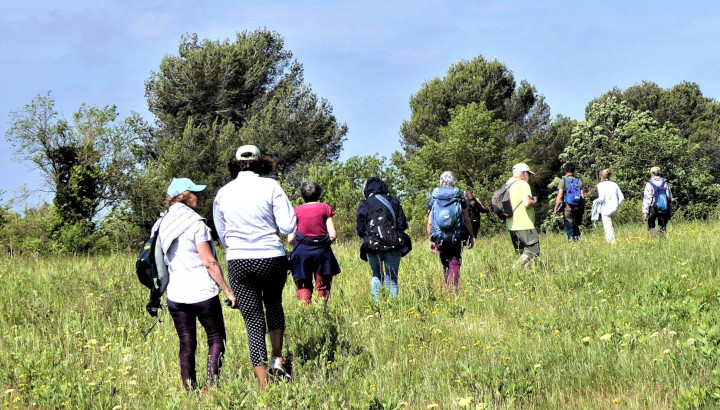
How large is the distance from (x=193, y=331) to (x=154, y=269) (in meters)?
0.58

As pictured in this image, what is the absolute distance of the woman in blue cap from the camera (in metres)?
4.98

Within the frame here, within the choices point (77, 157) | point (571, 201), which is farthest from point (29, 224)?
point (571, 201)

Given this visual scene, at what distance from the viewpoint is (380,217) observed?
7.94m

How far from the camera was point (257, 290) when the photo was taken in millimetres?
5039

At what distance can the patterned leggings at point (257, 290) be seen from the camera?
495cm

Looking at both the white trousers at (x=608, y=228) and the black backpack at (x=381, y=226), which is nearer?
the black backpack at (x=381, y=226)

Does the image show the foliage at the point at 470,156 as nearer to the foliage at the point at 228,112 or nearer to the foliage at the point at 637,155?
the foliage at the point at 637,155

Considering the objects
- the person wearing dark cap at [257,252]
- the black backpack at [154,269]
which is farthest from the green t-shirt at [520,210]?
the black backpack at [154,269]

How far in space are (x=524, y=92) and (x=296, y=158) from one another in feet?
56.8

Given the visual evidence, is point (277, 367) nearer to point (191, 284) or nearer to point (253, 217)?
point (191, 284)

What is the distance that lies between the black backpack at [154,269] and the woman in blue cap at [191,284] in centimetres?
7

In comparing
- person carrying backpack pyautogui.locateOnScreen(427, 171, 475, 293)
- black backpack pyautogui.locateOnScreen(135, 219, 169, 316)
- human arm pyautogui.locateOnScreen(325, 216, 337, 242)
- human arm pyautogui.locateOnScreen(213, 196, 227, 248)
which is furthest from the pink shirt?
black backpack pyautogui.locateOnScreen(135, 219, 169, 316)

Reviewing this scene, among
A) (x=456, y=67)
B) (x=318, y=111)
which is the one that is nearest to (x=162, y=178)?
(x=318, y=111)

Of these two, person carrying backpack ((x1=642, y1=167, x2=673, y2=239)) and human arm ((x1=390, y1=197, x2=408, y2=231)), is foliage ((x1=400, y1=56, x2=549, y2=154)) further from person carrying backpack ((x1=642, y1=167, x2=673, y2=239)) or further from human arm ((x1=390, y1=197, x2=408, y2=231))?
human arm ((x1=390, y1=197, x2=408, y2=231))
